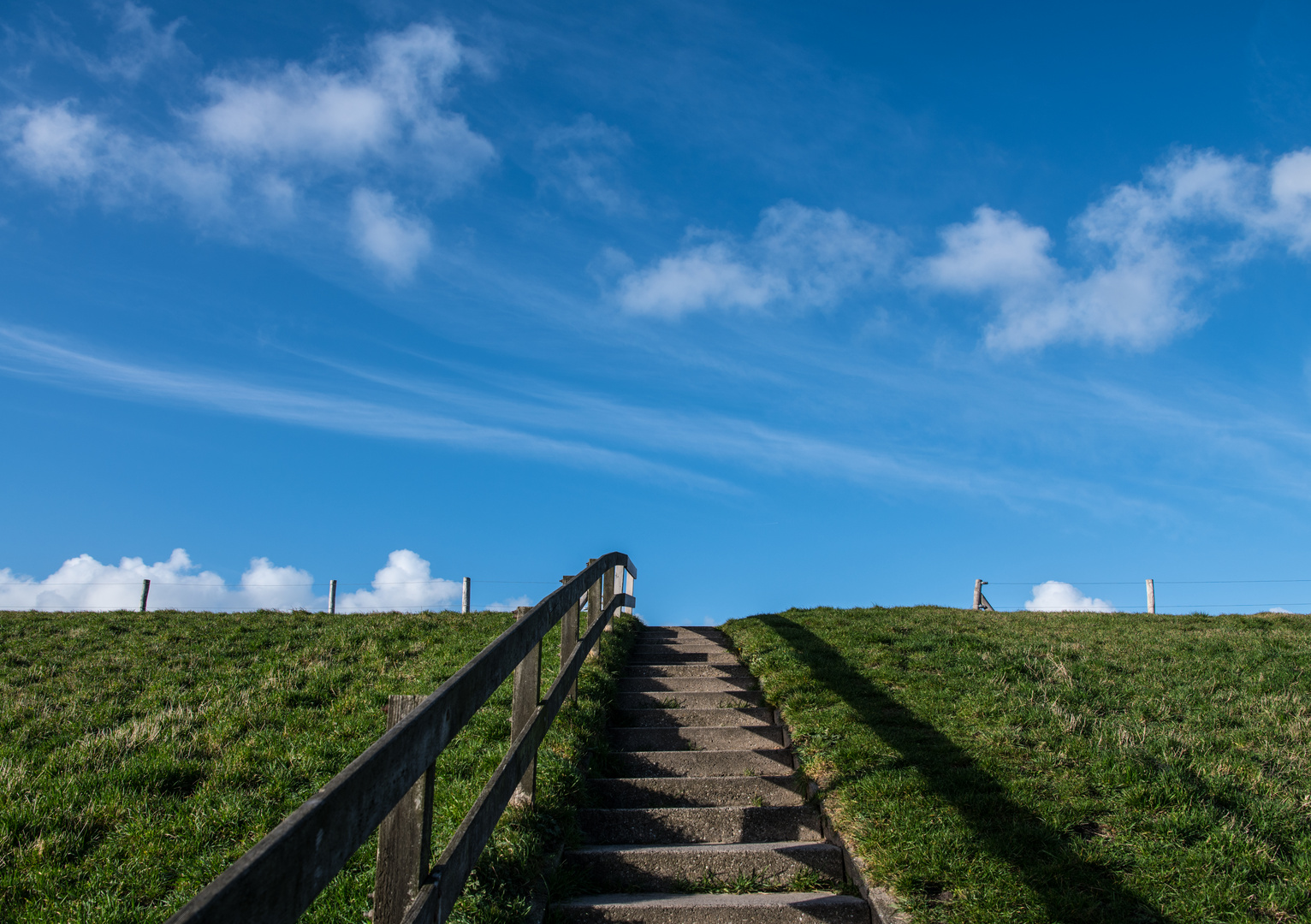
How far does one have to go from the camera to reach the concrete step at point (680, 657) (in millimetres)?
10961

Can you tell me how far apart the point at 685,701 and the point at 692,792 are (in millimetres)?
2559

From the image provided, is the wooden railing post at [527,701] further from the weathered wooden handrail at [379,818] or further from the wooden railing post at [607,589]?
the wooden railing post at [607,589]

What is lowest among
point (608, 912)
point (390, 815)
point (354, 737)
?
point (608, 912)

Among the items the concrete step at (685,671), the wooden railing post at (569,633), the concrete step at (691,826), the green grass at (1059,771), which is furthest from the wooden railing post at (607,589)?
the concrete step at (691,826)

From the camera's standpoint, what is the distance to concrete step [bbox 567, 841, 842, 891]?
4.93 metres

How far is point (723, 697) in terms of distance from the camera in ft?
28.9

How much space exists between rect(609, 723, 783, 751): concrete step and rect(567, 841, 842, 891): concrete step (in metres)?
2.25

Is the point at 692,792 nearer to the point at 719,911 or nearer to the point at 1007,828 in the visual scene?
the point at 719,911

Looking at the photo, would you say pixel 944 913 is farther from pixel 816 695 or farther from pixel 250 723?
pixel 250 723

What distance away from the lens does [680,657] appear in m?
11.4

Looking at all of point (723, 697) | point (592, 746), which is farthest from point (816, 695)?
point (592, 746)

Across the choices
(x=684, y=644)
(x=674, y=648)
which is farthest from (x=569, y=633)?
(x=684, y=644)

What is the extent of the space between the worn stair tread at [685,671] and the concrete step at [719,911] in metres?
5.45

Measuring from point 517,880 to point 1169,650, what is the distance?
441 inches
